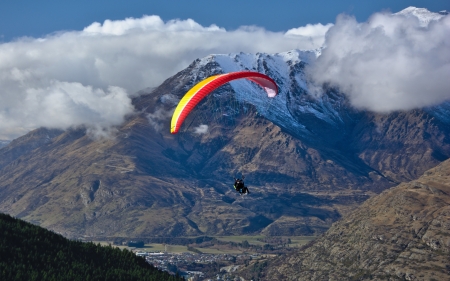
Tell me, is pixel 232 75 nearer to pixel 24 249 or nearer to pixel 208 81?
pixel 208 81

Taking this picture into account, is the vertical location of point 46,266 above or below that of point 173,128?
below

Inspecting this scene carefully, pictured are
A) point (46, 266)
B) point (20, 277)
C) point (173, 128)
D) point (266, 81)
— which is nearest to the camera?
point (173, 128)

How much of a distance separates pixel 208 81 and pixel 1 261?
87308 mm

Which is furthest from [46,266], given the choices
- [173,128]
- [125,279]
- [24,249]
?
[173,128]

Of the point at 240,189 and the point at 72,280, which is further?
the point at 72,280

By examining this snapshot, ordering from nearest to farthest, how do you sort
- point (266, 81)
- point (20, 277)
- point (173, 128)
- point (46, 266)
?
point (173, 128)
point (266, 81)
point (20, 277)
point (46, 266)

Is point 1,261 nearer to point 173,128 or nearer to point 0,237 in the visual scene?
point 0,237

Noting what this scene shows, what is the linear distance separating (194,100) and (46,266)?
8620cm

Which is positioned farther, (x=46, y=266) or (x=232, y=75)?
(x=46, y=266)

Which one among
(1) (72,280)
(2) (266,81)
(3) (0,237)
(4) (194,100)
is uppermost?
(2) (266,81)

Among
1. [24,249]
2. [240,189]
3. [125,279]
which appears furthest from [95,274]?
[240,189]

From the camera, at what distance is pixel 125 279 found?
199m

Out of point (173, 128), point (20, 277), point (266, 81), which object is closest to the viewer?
point (173, 128)

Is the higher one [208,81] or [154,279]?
[208,81]
